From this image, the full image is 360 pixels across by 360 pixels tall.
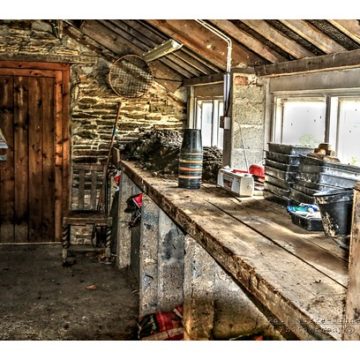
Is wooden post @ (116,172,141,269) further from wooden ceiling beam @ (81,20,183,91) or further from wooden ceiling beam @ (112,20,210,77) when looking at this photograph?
wooden ceiling beam @ (81,20,183,91)

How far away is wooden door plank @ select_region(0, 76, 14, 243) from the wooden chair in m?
Answer: 0.78

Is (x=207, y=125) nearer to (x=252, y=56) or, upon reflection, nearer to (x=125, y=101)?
(x=125, y=101)

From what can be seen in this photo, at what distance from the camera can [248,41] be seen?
353 cm

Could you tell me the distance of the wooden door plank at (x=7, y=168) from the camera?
6328 millimetres

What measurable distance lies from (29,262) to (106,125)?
6.33 feet

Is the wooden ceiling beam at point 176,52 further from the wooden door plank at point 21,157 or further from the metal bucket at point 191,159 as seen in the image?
the wooden door plank at point 21,157

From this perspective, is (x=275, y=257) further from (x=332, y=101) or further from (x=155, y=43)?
(x=155, y=43)

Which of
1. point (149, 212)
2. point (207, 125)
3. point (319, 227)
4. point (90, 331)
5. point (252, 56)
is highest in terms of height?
point (252, 56)

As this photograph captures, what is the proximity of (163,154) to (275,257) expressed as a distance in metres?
3.19

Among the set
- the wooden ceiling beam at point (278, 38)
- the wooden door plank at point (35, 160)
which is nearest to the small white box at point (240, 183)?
the wooden ceiling beam at point (278, 38)

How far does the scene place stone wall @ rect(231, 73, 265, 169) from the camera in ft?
12.6

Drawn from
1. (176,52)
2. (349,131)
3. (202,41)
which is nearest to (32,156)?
(176,52)

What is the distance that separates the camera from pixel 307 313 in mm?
1252
